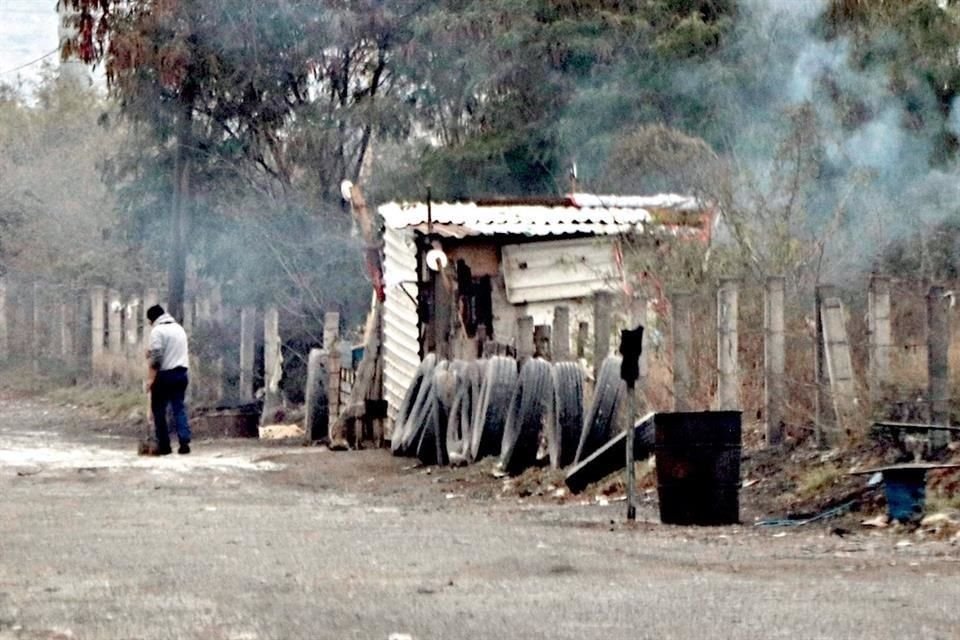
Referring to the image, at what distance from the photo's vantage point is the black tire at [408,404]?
19984 mm

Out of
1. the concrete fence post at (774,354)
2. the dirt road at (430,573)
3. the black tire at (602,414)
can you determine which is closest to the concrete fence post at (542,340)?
the black tire at (602,414)

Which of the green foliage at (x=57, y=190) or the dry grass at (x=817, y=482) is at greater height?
the green foliage at (x=57, y=190)

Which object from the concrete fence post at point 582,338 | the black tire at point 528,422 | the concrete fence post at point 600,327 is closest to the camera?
the black tire at point 528,422

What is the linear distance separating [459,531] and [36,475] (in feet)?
24.6

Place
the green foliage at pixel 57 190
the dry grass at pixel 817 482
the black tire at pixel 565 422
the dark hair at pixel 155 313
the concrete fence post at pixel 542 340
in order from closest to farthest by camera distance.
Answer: the dry grass at pixel 817 482
the black tire at pixel 565 422
the concrete fence post at pixel 542 340
the dark hair at pixel 155 313
the green foliage at pixel 57 190

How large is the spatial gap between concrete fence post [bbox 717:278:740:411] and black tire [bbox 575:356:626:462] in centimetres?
86

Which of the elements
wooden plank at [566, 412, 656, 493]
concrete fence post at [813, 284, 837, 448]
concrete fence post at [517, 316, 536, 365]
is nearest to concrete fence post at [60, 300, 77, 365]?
concrete fence post at [517, 316, 536, 365]

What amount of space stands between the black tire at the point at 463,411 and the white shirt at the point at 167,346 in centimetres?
428

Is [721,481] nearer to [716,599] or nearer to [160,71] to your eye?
[716,599]

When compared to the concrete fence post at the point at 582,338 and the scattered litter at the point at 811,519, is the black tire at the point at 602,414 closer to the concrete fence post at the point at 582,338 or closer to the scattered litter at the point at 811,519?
the concrete fence post at the point at 582,338

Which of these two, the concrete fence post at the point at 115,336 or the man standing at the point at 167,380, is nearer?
the man standing at the point at 167,380

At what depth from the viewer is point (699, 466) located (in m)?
12.3

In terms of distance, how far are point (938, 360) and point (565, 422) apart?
4.14m

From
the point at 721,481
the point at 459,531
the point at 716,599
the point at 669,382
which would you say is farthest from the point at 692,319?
the point at 716,599
